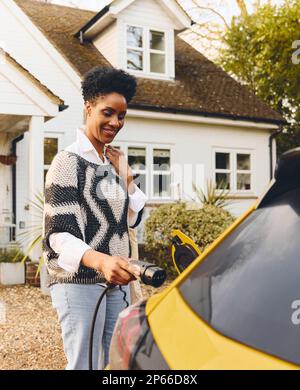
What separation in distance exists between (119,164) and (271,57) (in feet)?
48.8

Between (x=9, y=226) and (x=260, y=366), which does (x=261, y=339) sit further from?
(x=9, y=226)

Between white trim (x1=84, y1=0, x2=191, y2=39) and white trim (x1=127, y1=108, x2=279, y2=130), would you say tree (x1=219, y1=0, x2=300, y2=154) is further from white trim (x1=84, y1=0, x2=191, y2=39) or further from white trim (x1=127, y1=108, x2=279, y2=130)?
white trim (x1=84, y1=0, x2=191, y2=39)

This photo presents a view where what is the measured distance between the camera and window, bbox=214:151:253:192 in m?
14.4

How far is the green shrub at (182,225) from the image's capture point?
28.0 ft

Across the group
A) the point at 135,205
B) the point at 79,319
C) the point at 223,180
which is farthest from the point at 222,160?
the point at 79,319

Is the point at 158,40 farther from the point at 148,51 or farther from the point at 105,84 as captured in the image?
the point at 105,84

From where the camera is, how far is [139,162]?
1298 centimetres

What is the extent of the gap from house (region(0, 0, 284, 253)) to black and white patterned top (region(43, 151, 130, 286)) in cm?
838

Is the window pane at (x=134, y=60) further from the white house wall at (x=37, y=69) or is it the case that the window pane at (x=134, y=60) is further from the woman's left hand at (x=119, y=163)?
the woman's left hand at (x=119, y=163)

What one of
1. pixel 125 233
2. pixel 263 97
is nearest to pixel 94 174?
pixel 125 233

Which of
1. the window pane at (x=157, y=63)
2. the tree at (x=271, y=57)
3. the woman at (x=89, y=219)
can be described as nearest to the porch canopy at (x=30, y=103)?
the window pane at (x=157, y=63)

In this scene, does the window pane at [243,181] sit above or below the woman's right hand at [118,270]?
above

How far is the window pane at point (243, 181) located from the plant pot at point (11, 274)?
775 cm

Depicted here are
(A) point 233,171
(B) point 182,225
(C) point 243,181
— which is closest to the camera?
(B) point 182,225
